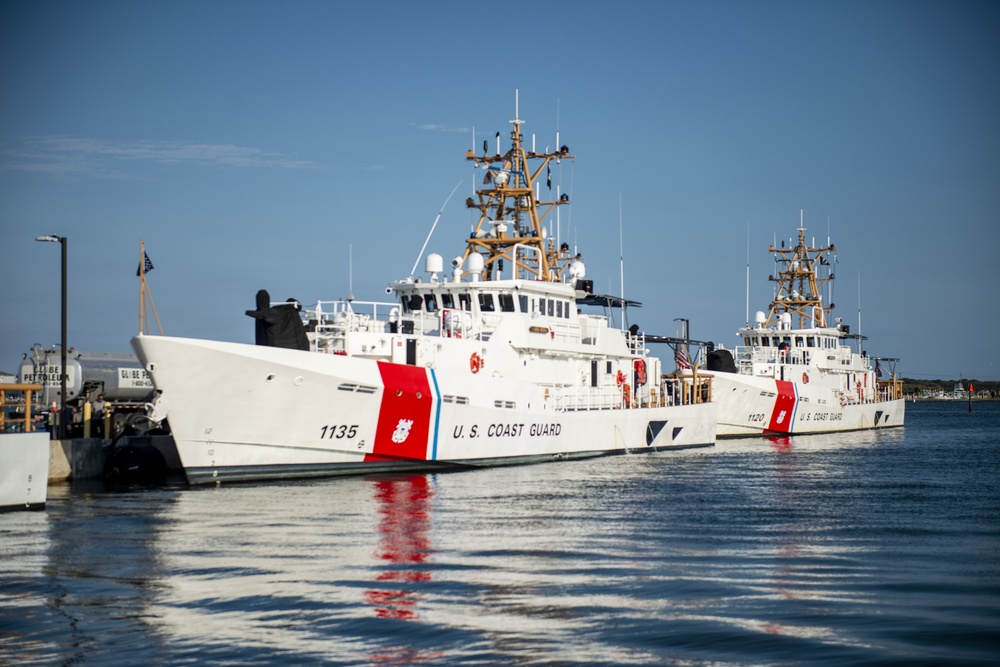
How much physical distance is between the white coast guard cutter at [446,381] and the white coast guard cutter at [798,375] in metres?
7.27

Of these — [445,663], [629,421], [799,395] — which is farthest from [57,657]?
[799,395]

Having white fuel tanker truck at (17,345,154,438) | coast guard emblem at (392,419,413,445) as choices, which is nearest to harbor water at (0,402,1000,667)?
coast guard emblem at (392,419,413,445)

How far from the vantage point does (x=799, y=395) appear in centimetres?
4775

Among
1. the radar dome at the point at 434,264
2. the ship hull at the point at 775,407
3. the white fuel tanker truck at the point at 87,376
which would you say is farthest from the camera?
the ship hull at the point at 775,407

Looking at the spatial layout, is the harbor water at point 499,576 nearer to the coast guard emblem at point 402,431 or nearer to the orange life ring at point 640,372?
the coast guard emblem at point 402,431

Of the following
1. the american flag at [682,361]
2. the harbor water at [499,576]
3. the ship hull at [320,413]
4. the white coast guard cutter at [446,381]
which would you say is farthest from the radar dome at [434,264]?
the american flag at [682,361]

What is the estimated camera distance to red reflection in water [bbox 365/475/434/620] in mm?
11453

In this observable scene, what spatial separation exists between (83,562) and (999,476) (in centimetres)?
2224

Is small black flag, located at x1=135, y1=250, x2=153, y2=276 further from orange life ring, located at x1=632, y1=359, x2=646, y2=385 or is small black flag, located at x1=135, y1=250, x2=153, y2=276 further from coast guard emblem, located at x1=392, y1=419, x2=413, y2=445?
orange life ring, located at x1=632, y1=359, x2=646, y2=385

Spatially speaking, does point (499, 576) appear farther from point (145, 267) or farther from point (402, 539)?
point (145, 267)

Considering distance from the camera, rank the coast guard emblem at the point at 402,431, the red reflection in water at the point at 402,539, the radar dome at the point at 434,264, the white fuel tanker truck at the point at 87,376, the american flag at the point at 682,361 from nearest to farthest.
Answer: the red reflection in water at the point at 402,539
the coast guard emblem at the point at 402,431
the radar dome at the point at 434,264
the white fuel tanker truck at the point at 87,376
the american flag at the point at 682,361

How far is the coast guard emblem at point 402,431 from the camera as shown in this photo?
24.8m

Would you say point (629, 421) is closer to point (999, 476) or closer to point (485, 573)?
point (999, 476)

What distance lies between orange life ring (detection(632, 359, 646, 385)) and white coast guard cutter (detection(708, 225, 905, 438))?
6.83 meters
